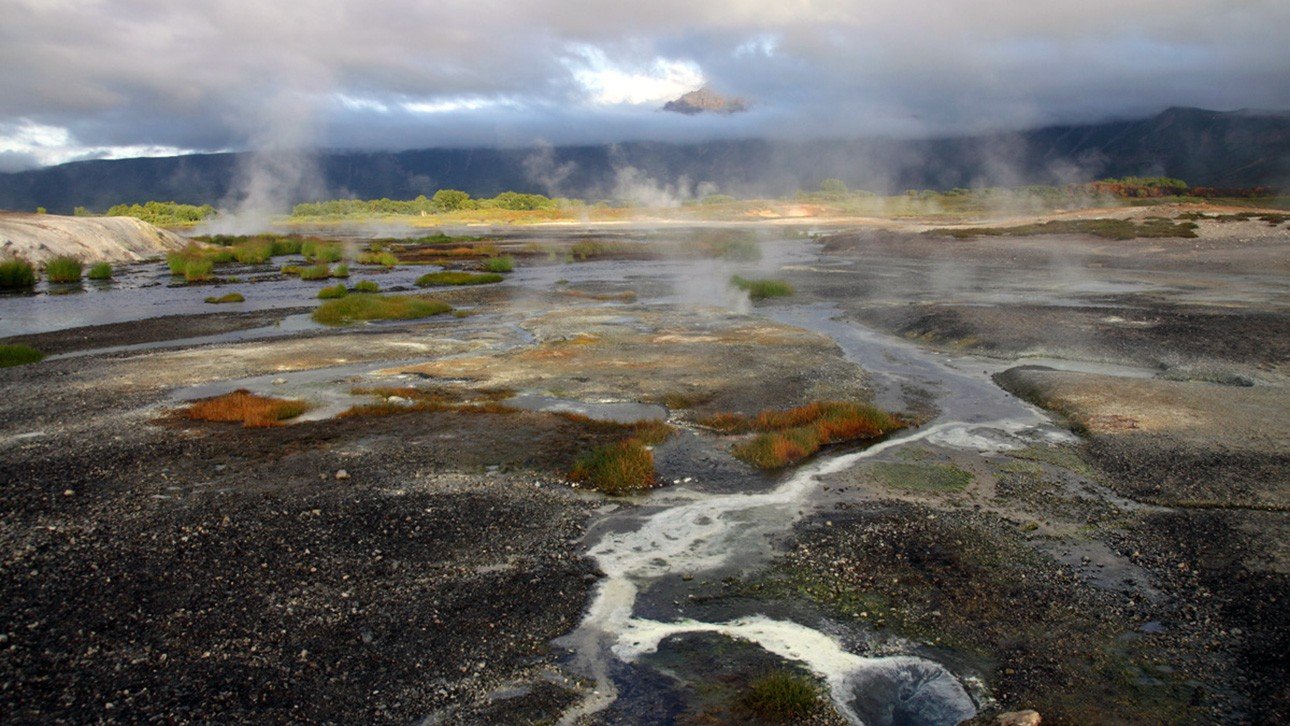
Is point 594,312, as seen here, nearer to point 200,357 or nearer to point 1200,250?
point 200,357

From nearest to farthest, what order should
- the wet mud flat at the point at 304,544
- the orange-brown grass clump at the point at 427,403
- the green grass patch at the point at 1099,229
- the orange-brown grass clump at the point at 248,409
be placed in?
1. the wet mud flat at the point at 304,544
2. the orange-brown grass clump at the point at 248,409
3. the orange-brown grass clump at the point at 427,403
4. the green grass patch at the point at 1099,229

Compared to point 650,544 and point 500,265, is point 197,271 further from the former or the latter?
point 650,544

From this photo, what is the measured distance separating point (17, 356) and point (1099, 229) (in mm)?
79305

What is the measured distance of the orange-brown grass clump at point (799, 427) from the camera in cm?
1664

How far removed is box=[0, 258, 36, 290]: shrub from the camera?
49.1m

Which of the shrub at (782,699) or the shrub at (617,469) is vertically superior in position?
the shrub at (617,469)

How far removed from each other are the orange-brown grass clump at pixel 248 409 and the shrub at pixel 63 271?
4402 centimetres

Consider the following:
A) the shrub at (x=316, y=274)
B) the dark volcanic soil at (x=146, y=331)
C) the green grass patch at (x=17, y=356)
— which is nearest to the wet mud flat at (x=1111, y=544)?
the green grass patch at (x=17, y=356)

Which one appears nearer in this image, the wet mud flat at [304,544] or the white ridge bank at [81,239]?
the wet mud flat at [304,544]

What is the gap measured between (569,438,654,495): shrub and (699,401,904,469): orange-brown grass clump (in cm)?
242

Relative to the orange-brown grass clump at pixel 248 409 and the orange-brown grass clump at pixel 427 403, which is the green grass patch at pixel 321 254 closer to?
the orange-brown grass clump at pixel 427 403

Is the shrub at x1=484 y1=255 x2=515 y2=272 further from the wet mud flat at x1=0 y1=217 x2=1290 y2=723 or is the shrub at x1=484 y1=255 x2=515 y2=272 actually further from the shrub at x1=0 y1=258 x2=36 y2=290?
the wet mud flat at x1=0 y1=217 x2=1290 y2=723

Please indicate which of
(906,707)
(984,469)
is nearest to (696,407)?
(984,469)

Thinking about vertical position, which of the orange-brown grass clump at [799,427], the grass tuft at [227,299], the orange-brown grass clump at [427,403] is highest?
the grass tuft at [227,299]
